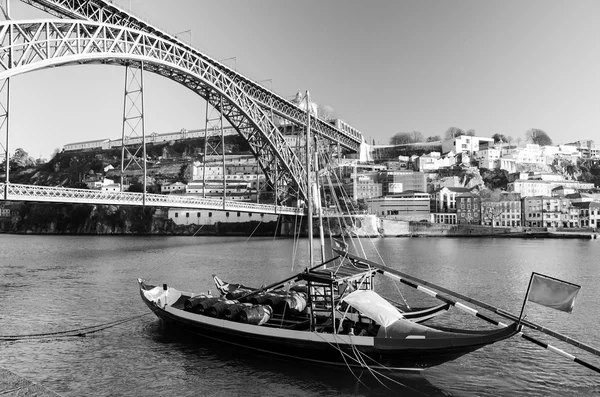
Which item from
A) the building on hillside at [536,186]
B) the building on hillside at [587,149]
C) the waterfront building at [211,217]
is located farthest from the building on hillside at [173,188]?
the building on hillside at [587,149]

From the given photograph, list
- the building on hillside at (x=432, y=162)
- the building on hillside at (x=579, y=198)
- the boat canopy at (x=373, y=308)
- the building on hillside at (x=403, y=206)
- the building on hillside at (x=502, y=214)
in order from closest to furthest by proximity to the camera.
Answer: the boat canopy at (x=373, y=308) → the building on hillside at (x=502, y=214) → the building on hillside at (x=403, y=206) → the building on hillside at (x=579, y=198) → the building on hillside at (x=432, y=162)

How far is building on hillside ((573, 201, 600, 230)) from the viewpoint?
79125 millimetres

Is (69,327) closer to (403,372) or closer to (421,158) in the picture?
(403,372)

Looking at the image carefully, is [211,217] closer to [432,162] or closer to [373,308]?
[432,162]

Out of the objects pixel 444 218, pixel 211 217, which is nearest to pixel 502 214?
pixel 444 218

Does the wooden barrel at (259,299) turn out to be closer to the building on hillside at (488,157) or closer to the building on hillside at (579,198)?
the building on hillside at (579,198)

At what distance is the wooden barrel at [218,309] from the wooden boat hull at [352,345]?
27cm

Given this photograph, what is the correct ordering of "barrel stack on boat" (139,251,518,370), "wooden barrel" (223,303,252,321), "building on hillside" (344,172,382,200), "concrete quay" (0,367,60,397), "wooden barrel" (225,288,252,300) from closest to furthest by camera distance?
"concrete quay" (0,367,60,397), "barrel stack on boat" (139,251,518,370), "wooden barrel" (223,303,252,321), "wooden barrel" (225,288,252,300), "building on hillside" (344,172,382,200)

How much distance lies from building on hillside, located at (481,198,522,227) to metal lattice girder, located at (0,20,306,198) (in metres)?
34.8

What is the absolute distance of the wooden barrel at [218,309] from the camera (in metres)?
13.5

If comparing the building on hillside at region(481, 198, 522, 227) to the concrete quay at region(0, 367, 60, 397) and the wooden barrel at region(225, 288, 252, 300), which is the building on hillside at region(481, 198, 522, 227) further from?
the concrete quay at region(0, 367, 60, 397)

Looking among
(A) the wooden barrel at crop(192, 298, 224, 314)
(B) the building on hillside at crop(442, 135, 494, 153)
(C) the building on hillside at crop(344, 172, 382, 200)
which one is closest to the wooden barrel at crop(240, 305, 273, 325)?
(A) the wooden barrel at crop(192, 298, 224, 314)

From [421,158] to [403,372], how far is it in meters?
106

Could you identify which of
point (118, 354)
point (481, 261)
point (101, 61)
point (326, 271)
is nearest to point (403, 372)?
point (326, 271)
